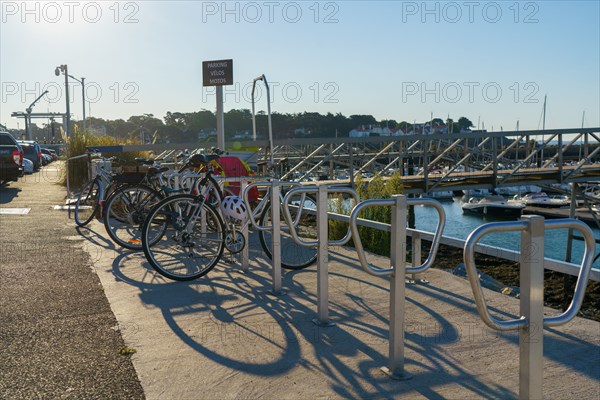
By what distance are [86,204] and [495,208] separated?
1553 inches

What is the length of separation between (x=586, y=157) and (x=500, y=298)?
68.0 feet

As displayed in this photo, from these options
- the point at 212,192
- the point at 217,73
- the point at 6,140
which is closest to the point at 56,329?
the point at 212,192

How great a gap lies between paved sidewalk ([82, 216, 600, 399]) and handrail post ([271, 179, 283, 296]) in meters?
0.14

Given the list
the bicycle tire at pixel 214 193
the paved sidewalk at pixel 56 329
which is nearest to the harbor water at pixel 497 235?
the bicycle tire at pixel 214 193

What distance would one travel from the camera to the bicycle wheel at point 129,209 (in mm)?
7887

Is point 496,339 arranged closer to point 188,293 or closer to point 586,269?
point 586,269

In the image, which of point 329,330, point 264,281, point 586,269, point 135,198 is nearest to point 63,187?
point 135,198

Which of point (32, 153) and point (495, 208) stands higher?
point (32, 153)

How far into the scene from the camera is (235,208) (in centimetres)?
619

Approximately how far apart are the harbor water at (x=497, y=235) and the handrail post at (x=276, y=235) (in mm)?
12981

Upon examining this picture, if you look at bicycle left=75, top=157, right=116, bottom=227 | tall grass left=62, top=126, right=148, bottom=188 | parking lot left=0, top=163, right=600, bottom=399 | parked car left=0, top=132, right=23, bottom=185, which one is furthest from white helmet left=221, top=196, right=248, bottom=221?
parked car left=0, top=132, right=23, bottom=185

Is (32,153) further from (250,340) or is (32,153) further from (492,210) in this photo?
(492,210)

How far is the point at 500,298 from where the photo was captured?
5.32 metres

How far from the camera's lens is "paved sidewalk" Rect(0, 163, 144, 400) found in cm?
354
